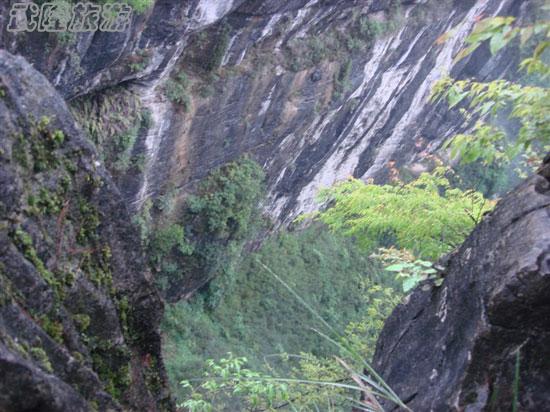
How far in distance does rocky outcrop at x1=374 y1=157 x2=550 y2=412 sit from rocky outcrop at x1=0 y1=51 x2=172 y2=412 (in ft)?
4.45

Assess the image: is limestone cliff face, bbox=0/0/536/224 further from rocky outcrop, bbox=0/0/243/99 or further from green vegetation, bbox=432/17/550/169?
green vegetation, bbox=432/17/550/169

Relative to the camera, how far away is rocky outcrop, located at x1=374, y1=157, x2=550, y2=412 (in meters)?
2.41

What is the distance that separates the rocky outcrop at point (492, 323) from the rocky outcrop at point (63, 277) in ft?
4.45

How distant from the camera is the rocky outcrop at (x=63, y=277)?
75.9 inches

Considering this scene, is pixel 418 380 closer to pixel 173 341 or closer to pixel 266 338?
pixel 173 341

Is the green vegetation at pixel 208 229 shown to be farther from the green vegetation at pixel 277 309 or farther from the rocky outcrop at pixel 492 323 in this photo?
the rocky outcrop at pixel 492 323

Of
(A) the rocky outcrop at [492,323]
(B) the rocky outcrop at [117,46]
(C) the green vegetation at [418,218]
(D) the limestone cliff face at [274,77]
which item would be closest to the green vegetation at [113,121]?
(D) the limestone cliff face at [274,77]

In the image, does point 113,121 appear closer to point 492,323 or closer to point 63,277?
point 63,277

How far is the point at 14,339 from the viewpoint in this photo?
6.14ft

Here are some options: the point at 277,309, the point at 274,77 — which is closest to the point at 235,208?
Result: the point at 274,77

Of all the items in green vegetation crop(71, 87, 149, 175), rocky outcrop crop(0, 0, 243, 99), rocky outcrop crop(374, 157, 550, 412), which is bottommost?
rocky outcrop crop(374, 157, 550, 412)

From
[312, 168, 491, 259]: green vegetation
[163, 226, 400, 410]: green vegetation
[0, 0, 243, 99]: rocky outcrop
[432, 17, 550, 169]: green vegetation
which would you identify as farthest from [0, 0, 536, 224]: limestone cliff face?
[432, 17, 550, 169]: green vegetation

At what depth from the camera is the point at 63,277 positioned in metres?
2.30

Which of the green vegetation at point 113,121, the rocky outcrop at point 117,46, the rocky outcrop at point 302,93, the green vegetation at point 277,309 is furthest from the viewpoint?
the green vegetation at point 277,309
